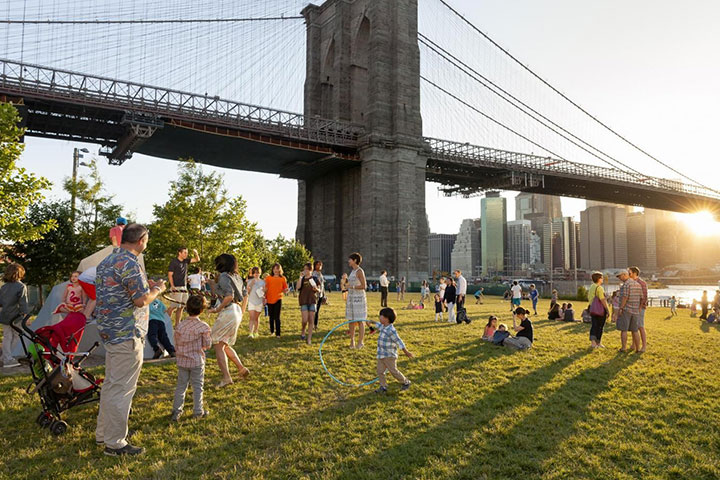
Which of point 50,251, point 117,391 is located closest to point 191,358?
point 117,391

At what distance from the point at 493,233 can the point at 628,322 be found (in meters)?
187

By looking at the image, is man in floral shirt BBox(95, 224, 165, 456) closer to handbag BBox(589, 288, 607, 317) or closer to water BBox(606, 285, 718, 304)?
handbag BBox(589, 288, 607, 317)

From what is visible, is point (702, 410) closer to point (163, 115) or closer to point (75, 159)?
point (75, 159)

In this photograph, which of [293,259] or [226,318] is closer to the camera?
[226,318]

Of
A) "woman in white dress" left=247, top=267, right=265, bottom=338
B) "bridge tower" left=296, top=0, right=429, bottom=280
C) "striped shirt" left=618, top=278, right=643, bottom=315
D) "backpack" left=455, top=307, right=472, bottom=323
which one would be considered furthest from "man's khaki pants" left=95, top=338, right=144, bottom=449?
"bridge tower" left=296, top=0, right=429, bottom=280

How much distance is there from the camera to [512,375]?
8.83m

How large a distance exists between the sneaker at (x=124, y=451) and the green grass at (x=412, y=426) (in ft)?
0.37

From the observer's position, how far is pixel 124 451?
5.01m

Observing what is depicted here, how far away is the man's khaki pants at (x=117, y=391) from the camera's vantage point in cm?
500

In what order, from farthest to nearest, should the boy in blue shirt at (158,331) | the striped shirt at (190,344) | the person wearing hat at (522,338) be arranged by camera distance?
the person wearing hat at (522,338) < the boy in blue shirt at (158,331) < the striped shirt at (190,344)

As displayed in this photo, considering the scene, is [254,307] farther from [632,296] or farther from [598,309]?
[632,296]

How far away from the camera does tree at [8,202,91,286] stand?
19.8 meters

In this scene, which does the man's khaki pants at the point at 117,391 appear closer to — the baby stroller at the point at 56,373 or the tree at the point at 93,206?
the baby stroller at the point at 56,373

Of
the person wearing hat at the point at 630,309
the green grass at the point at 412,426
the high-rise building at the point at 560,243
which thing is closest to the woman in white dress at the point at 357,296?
the green grass at the point at 412,426
